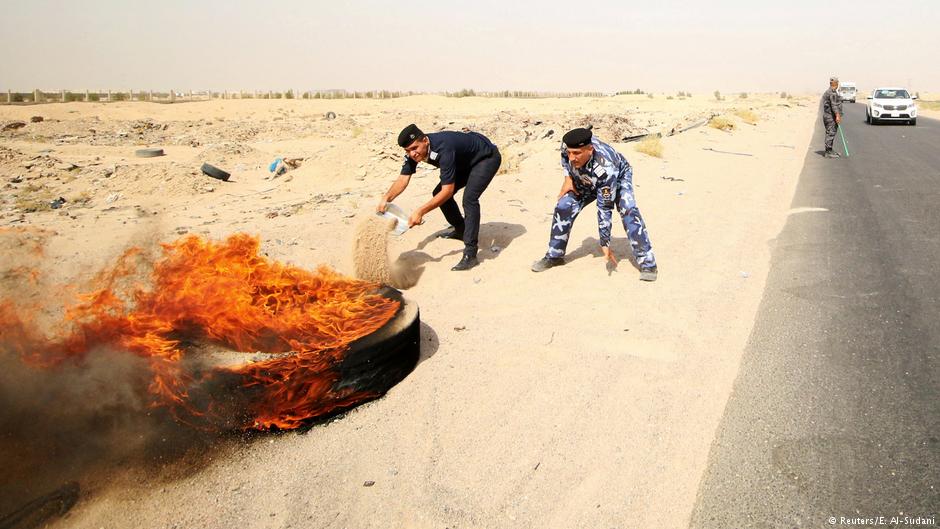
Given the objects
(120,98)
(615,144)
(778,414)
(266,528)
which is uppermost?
(120,98)

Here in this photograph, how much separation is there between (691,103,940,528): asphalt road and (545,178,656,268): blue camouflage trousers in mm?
1189

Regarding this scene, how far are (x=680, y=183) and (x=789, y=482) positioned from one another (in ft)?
29.2

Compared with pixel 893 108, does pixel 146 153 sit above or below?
below

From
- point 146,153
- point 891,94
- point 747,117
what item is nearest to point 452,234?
point 146,153

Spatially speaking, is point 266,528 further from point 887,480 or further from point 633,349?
point 887,480

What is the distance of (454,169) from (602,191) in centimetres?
151

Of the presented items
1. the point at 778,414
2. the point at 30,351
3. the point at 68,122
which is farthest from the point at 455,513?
the point at 68,122

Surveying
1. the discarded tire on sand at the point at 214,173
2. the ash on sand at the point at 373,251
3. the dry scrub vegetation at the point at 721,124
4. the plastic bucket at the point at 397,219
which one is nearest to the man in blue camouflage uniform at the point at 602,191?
the plastic bucket at the point at 397,219

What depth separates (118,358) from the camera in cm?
325

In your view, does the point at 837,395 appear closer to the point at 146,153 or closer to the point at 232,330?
the point at 232,330

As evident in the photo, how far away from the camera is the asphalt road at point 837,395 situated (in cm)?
271

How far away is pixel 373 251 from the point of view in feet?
19.0

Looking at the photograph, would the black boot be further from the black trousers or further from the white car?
the white car

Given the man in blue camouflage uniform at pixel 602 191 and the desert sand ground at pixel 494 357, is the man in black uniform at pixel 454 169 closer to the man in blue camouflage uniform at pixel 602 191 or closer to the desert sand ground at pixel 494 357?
the desert sand ground at pixel 494 357
